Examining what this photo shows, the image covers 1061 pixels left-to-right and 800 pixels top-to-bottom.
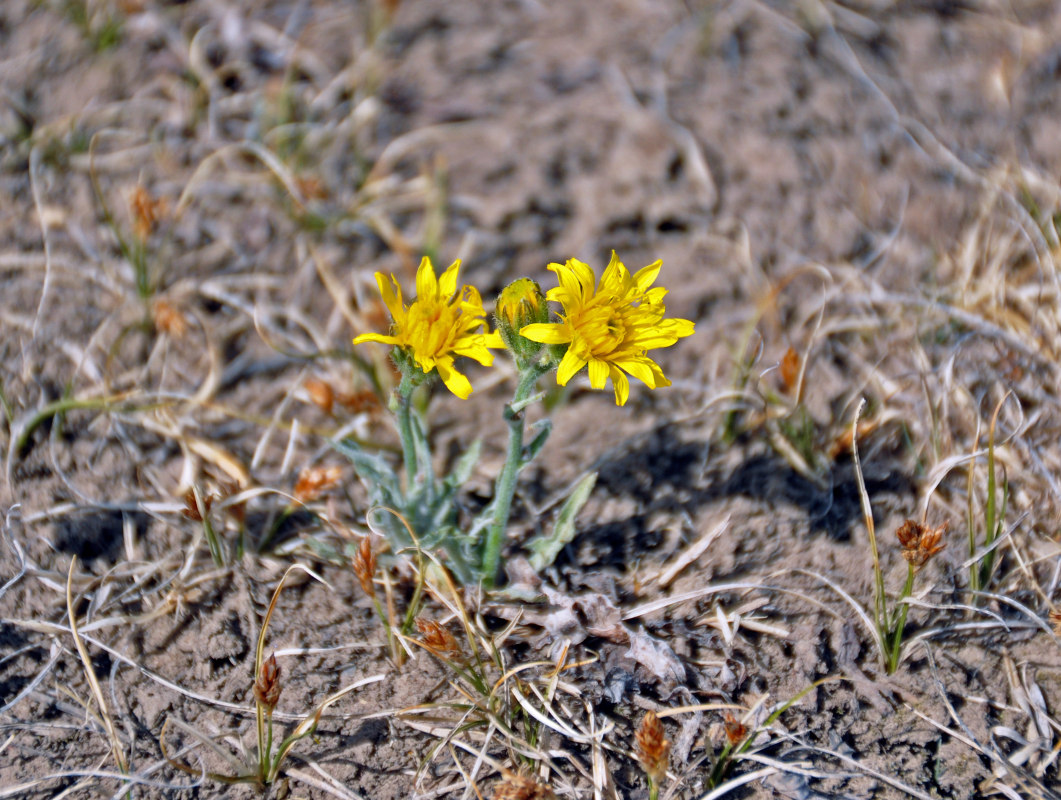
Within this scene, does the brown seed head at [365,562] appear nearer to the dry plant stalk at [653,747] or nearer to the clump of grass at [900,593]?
the dry plant stalk at [653,747]

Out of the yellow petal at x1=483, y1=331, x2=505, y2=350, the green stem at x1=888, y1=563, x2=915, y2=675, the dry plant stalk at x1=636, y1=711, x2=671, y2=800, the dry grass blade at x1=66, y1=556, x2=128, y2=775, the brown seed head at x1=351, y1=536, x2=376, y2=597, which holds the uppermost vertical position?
the yellow petal at x1=483, y1=331, x2=505, y2=350

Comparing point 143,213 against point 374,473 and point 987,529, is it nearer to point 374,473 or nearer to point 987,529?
point 374,473

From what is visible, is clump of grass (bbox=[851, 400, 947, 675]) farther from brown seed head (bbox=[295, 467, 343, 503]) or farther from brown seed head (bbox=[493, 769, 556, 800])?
brown seed head (bbox=[295, 467, 343, 503])

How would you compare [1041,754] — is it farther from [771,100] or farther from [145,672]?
[771,100]

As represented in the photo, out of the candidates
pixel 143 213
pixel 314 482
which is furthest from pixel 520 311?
pixel 143 213

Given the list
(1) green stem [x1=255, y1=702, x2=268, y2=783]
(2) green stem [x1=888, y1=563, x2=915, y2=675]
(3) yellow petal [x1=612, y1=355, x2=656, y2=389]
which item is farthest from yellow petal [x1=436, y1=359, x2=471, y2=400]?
(2) green stem [x1=888, y1=563, x2=915, y2=675]

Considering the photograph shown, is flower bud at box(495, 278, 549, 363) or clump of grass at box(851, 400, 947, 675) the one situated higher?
flower bud at box(495, 278, 549, 363)

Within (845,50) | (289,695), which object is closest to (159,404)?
(289,695)
